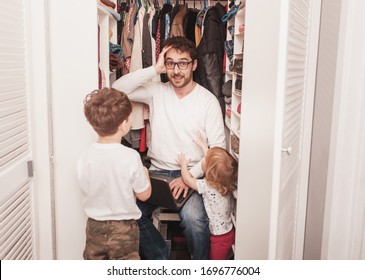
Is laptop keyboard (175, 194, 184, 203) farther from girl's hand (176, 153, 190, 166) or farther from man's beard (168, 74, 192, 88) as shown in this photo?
man's beard (168, 74, 192, 88)

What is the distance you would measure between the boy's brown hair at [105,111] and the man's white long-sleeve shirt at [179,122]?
65 centimetres

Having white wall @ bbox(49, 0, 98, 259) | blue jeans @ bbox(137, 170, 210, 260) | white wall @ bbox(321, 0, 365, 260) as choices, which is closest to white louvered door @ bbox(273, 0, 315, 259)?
white wall @ bbox(321, 0, 365, 260)

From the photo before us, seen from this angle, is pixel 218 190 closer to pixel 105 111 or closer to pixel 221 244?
pixel 221 244

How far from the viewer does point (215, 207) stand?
2139 millimetres

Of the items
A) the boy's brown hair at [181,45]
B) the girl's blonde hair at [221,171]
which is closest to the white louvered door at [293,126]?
the girl's blonde hair at [221,171]

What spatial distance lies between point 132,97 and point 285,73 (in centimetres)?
134

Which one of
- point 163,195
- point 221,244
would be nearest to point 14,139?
point 163,195

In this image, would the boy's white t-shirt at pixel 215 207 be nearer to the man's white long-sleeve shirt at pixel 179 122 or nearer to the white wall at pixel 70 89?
the man's white long-sleeve shirt at pixel 179 122

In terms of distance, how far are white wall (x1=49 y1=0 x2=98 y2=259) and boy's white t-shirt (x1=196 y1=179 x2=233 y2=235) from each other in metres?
0.66

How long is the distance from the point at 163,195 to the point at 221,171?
350mm

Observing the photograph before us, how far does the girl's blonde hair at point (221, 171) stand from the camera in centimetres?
206

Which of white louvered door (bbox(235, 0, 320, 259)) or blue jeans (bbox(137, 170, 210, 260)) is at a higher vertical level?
white louvered door (bbox(235, 0, 320, 259))

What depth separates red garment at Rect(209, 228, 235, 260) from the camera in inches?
85.9

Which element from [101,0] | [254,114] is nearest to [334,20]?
[254,114]
